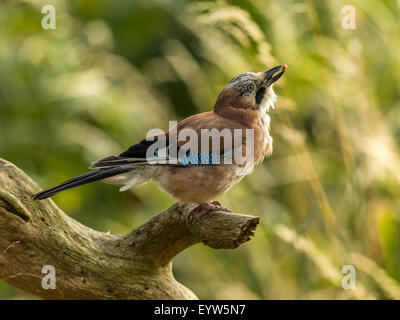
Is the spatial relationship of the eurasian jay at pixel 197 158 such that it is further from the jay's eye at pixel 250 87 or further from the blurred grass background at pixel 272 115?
the blurred grass background at pixel 272 115

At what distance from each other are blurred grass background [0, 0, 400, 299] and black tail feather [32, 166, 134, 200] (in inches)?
34.4

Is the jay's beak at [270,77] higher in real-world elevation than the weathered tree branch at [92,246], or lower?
higher

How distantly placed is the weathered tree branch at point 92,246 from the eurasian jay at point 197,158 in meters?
0.14

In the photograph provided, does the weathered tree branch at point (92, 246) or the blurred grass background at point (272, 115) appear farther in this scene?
the blurred grass background at point (272, 115)

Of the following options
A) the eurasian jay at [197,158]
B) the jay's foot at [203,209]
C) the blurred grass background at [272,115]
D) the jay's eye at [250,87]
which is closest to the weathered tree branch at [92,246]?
the jay's foot at [203,209]

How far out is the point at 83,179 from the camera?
109 inches

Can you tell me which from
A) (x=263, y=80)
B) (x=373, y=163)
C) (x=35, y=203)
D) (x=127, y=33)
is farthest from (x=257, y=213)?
(x=127, y=33)

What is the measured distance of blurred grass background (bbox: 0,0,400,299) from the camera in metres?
3.72

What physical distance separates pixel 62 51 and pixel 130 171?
248cm

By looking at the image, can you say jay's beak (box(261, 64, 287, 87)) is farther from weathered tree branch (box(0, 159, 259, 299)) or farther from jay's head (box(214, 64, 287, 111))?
weathered tree branch (box(0, 159, 259, 299))

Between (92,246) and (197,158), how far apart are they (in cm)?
67

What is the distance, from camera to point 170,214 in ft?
10.1

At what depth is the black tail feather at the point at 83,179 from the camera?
2.71m

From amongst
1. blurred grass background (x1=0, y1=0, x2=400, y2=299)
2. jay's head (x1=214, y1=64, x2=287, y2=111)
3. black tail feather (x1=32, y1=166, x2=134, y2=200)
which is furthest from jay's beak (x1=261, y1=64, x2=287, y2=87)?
black tail feather (x1=32, y1=166, x2=134, y2=200)
